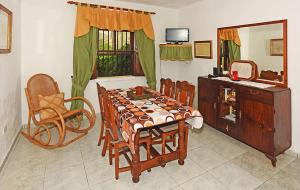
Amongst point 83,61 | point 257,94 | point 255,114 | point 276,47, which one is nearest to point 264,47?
point 276,47

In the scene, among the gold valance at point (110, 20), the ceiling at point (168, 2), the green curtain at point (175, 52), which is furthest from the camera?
the green curtain at point (175, 52)

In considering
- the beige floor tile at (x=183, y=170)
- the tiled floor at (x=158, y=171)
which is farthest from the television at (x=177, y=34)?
the beige floor tile at (x=183, y=170)

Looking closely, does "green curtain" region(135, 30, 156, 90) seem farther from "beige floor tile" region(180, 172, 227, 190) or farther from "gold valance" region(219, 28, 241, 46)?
"beige floor tile" region(180, 172, 227, 190)

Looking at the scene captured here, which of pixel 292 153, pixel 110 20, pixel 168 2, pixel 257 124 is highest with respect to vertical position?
pixel 168 2

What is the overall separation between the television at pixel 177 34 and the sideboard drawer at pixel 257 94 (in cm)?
203

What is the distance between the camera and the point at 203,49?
399 centimetres

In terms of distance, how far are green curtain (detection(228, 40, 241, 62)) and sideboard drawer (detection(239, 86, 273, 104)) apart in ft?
2.49

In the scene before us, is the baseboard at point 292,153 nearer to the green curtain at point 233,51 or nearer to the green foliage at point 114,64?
the green curtain at point 233,51

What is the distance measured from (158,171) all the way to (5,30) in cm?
258

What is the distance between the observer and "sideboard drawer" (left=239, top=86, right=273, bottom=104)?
231 cm

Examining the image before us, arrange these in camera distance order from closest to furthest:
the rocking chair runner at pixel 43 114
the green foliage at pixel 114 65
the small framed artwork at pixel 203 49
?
1. the rocking chair runner at pixel 43 114
2. the small framed artwork at pixel 203 49
3. the green foliage at pixel 114 65

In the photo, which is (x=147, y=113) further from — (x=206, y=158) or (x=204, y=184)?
(x=206, y=158)

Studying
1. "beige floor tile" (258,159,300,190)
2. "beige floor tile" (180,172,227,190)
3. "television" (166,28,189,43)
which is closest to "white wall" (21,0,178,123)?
"television" (166,28,189,43)

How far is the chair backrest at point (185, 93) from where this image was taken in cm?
244
